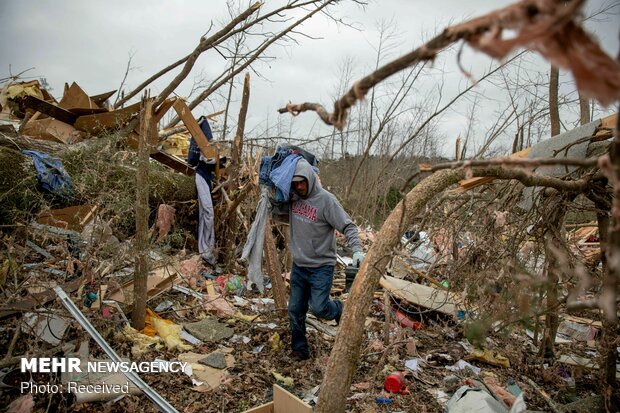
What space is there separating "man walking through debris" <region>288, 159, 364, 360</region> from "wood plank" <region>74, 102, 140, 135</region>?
147 inches

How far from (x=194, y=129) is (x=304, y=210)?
12.0 ft

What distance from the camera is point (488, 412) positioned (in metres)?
2.80

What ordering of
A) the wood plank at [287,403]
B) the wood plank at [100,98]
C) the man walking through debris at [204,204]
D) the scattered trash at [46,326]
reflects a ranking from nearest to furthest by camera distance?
the wood plank at [287,403]
the scattered trash at [46,326]
the man walking through debris at [204,204]
the wood plank at [100,98]

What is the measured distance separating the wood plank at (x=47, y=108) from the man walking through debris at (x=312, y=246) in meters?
5.07

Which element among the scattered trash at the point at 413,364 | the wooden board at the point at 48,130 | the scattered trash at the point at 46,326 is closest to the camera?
the scattered trash at the point at 46,326

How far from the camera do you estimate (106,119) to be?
6.80 metres

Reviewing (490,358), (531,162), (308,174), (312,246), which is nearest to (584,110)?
(490,358)

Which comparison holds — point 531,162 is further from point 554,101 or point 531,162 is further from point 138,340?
point 554,101

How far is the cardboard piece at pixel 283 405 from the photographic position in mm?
2641

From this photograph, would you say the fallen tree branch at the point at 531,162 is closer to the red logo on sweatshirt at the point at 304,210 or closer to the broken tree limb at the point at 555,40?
the broken tree limb at the point at 555,40

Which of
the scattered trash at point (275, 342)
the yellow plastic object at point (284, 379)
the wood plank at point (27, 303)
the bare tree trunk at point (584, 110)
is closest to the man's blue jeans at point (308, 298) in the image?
the scattered trash at point (275, 342)

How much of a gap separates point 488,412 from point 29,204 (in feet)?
16.3

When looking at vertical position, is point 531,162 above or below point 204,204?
above

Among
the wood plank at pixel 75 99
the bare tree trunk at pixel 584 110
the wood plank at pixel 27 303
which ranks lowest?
the wood plank at pixel 27 303
